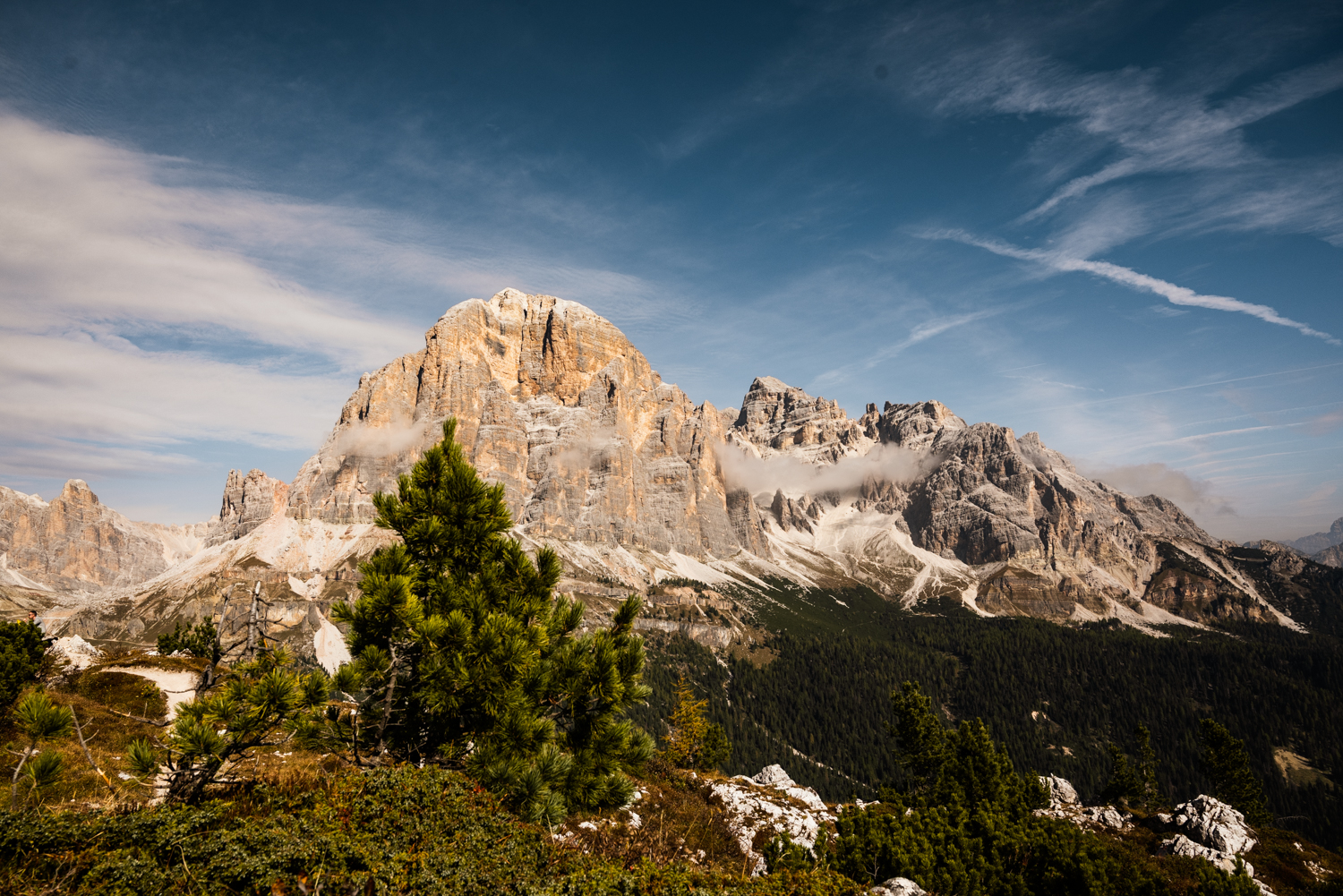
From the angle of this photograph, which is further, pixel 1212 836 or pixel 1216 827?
pixel 1216 827

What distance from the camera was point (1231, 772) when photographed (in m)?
51.2

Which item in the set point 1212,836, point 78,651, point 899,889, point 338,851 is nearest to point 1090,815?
point 1212,836

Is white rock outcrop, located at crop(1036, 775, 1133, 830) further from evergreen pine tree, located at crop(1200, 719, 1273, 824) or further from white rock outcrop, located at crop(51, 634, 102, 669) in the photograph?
white rock outcrop, located at crop(51, 634, 102, 669)

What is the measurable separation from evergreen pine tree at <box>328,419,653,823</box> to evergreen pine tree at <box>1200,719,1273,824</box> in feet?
221

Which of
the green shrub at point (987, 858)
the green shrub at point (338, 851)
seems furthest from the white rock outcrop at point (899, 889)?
the green shrub at point (338, 851)

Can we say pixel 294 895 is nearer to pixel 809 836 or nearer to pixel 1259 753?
pixel 809 836

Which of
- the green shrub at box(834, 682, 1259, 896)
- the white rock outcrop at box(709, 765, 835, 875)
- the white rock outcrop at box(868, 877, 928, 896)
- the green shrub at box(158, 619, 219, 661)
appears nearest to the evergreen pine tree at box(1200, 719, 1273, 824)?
the white rock outcrop at box(709, 765, 835, 875)

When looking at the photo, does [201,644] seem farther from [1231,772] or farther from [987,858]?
[1231,772]

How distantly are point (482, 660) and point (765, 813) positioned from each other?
1775 centimetres

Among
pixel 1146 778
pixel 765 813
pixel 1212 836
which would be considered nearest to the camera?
pixel 765 813

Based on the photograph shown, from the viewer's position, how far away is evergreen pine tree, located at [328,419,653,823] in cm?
976

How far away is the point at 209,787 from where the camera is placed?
9.40m

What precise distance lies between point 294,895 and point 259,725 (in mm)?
3137

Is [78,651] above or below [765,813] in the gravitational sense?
above
